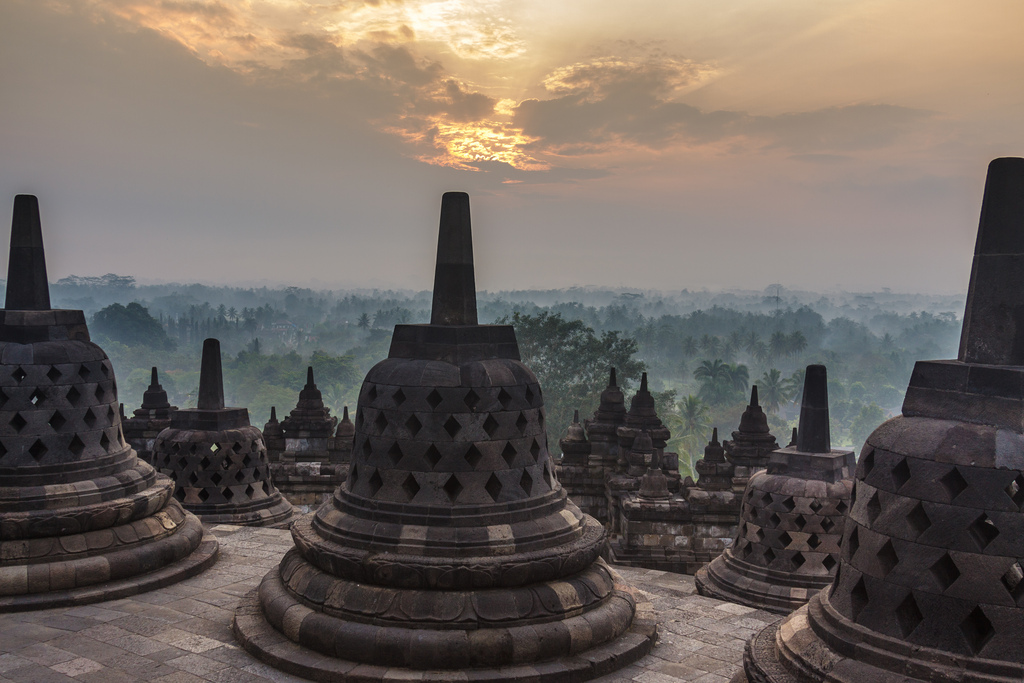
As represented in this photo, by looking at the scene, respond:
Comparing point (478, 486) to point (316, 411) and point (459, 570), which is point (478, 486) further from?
point (316, 411)

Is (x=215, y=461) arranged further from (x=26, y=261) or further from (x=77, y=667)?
(x=77, y=667)

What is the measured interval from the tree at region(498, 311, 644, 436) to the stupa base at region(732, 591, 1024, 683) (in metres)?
50.7

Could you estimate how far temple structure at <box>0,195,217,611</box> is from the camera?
8047mm

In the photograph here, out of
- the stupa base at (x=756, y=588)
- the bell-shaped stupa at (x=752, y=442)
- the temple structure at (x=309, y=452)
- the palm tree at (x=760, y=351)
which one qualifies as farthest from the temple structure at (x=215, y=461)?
the palm tree at (x=760, y=351)

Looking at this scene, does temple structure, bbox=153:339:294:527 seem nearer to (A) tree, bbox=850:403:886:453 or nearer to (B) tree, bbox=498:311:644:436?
(B) tree, bbox=498:311:644:436

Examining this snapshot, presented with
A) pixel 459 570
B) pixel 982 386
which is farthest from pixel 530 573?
pixel 982 386

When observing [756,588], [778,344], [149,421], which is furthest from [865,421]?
[756,588]

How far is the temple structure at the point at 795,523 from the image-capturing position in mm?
10664

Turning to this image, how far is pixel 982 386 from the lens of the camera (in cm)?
435

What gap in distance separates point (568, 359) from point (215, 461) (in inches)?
1779

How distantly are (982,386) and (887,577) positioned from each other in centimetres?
120

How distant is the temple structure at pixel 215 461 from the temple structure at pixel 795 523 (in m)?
7.73

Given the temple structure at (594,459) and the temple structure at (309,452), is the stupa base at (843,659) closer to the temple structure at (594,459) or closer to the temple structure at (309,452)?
the temple structure at (309,452)

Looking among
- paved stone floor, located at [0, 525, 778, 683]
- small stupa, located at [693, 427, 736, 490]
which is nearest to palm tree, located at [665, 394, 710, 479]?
small stupa, located at [693, 427, 736, 490]
